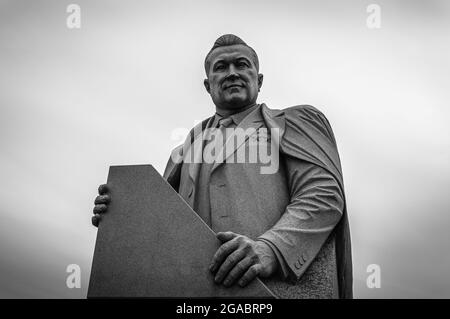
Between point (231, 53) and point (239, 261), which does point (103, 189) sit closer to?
point (239, 261)

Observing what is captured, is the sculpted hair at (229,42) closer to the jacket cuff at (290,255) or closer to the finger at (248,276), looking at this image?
the jacket cuff at (290,255)

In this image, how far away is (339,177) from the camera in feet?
20.6

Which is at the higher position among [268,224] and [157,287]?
[268,224]

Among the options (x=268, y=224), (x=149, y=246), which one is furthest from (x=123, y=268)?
(x=268, y=224)

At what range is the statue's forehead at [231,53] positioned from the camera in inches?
280

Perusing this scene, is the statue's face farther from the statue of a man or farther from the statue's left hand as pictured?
the statue's left hand

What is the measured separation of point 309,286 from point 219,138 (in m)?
2.09

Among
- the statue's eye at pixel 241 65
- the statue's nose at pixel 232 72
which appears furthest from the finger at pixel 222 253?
the statue's eye at pixel 241 65

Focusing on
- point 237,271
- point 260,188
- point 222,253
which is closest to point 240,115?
point 260,188

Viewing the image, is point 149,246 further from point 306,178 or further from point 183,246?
point 306,178

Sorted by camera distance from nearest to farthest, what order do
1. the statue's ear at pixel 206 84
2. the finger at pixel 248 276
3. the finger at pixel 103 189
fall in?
1. the finger at pixel 248 276
2. the finger at pixel 103 189
3. the statue's ear at pixel 206 84

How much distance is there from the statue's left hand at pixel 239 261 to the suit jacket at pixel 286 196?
26 centimetres

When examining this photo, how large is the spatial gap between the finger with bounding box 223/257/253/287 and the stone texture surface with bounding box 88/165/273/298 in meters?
0.08
